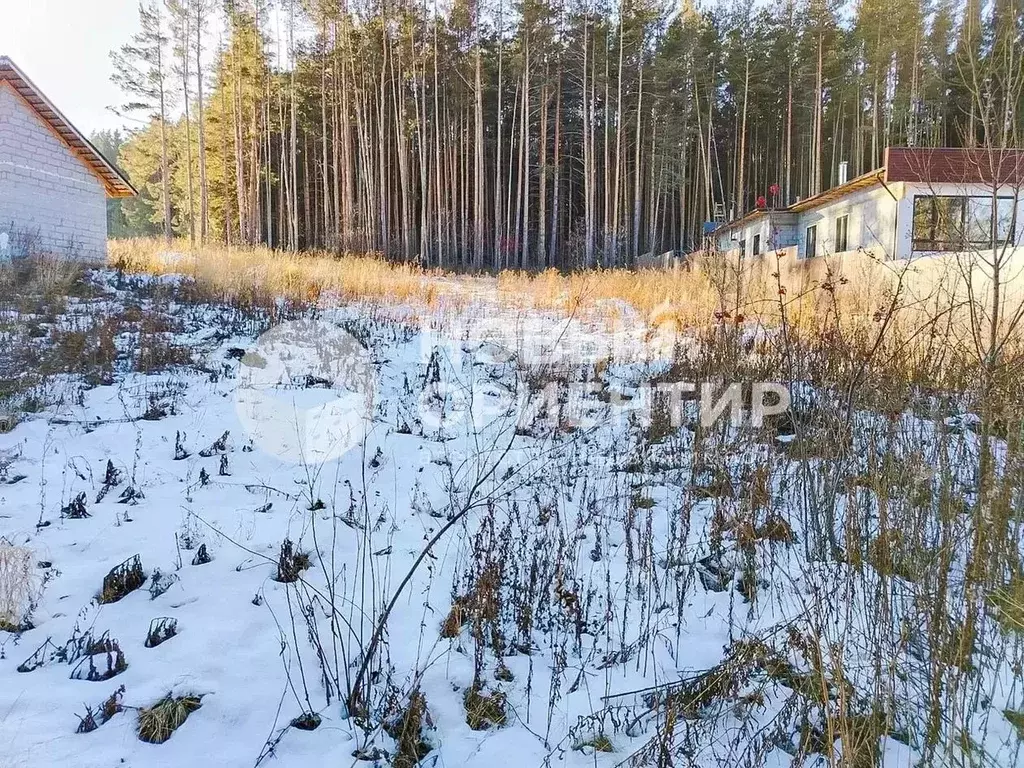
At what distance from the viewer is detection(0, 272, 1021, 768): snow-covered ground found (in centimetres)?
197

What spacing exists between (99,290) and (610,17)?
22.6 m

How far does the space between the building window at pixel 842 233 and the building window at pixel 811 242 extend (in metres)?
1.40

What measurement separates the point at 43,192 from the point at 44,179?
301 mm

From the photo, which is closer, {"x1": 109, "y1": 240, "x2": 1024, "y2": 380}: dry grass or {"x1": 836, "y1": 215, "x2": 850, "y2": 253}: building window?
{"x1": 109, "y1": 240, "x2": 1024, "y2": 380}: dry grass

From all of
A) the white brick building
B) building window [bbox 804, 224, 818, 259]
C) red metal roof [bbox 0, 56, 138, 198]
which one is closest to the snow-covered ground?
the white brick building

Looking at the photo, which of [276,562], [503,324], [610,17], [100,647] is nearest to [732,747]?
[276,562]

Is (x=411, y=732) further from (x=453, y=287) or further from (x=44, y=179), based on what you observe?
(x=44, y=179)

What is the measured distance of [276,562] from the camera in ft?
→ 9.55

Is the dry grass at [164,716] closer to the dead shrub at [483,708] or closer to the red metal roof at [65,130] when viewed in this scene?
the dead shrub at [483,708]

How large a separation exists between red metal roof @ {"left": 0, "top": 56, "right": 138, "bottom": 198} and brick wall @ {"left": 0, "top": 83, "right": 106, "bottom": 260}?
0.14 metres

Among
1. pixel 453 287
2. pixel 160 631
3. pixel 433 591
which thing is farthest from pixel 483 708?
pixel 453 287

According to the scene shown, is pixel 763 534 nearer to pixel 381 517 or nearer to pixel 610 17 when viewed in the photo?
pixel 381 517

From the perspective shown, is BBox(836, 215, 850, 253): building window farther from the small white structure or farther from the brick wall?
the brick wall

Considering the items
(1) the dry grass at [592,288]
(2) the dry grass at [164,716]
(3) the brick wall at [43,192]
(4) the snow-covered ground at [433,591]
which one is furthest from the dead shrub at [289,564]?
(3) the brick wall at [43,192]
